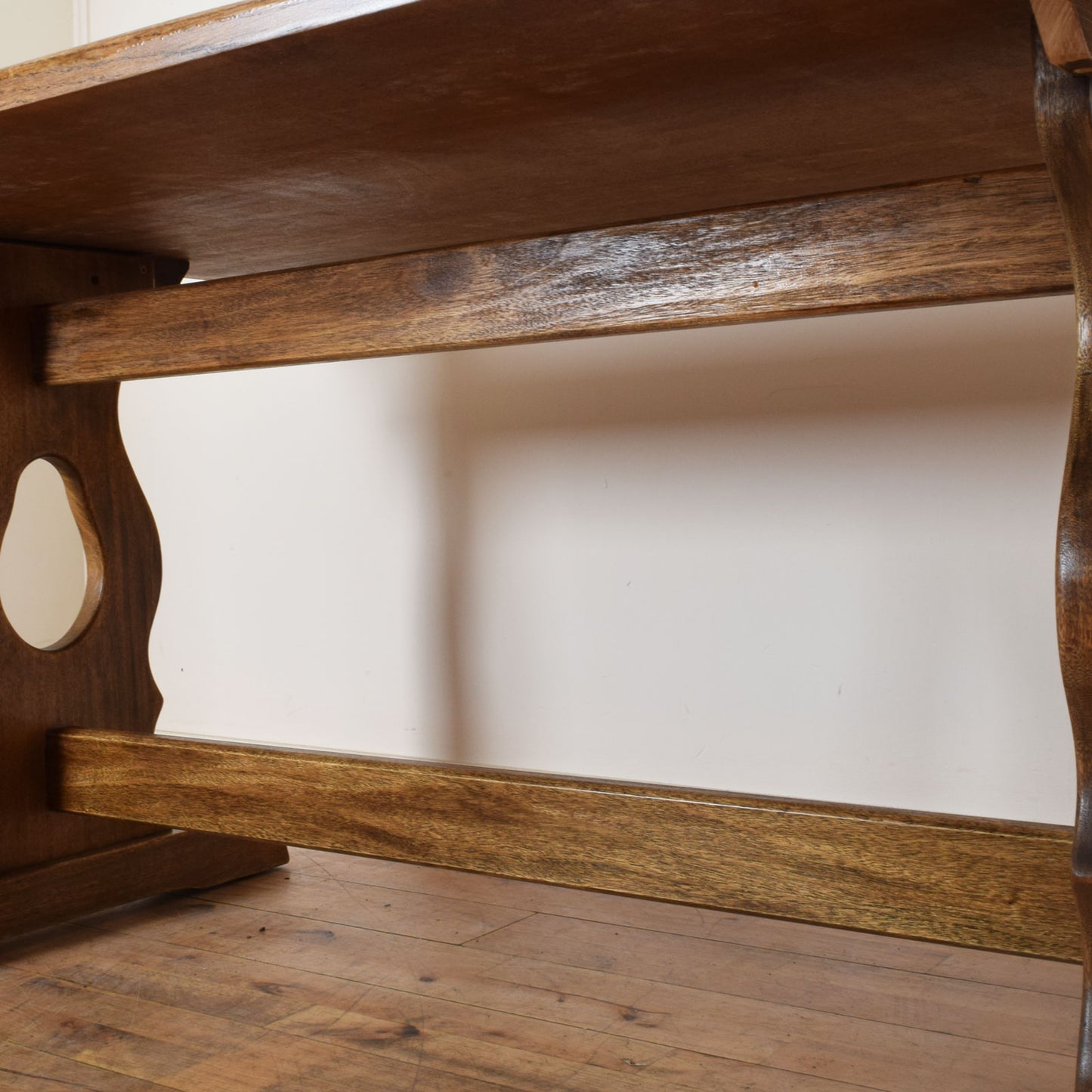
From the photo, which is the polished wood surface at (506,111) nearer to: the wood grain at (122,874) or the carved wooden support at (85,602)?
the carved wooden support at (85,602)

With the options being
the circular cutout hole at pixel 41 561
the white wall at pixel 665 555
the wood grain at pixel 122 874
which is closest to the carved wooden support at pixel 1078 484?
the white wall at pixel 665 555

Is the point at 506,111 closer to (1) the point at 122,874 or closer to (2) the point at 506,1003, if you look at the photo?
(2) the point at 506,1003

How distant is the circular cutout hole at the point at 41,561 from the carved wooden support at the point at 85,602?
98 cm

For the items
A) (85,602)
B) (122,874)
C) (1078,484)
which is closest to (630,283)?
(1078,484)

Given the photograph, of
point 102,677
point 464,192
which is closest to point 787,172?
point 464,192

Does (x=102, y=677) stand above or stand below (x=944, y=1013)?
above

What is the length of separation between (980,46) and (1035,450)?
2.83 feet

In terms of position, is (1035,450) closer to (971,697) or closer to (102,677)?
(971,697)

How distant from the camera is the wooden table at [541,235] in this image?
921 mm

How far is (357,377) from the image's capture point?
7.95ft

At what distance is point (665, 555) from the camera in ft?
6.66

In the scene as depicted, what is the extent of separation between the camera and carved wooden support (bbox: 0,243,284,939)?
5.38 ft

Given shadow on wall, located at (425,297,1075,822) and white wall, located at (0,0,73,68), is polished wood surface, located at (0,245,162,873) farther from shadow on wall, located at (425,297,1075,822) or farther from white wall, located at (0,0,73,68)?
white wall, located at (0,0,73,68)

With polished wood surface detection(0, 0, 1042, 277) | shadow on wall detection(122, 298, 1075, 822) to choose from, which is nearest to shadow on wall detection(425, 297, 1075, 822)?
shadow on wall detection(122, 298, 1075, 822)
